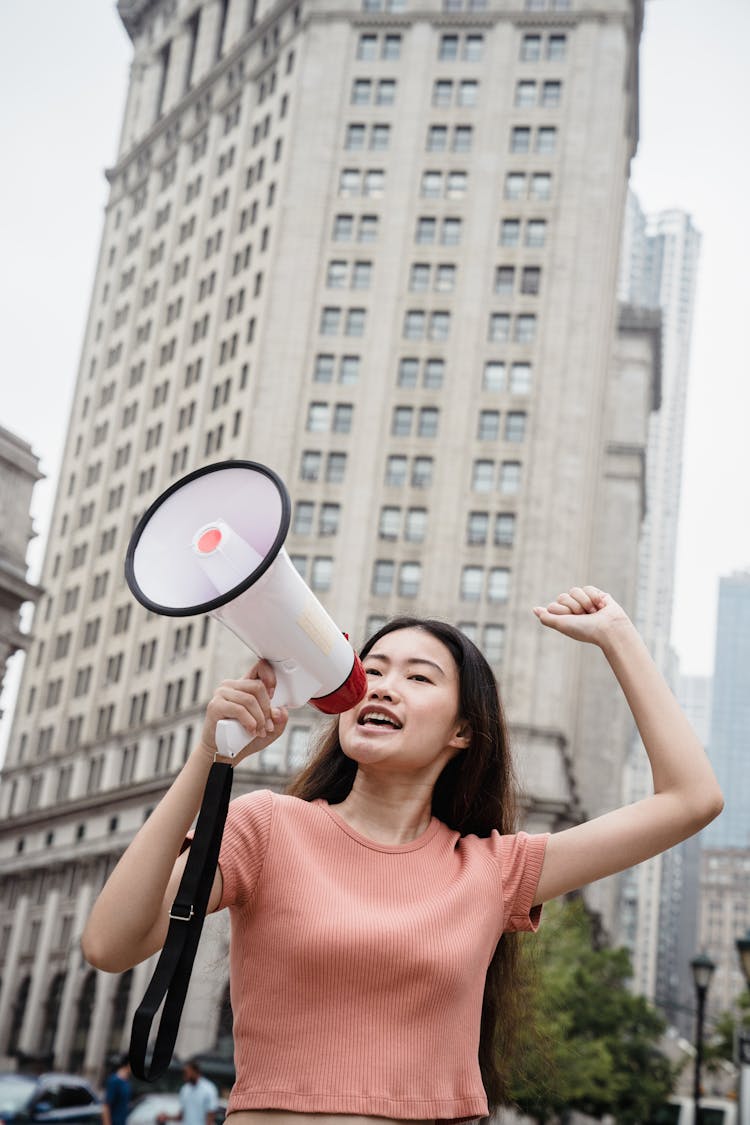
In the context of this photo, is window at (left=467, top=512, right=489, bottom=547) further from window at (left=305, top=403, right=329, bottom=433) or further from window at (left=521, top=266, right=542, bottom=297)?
window at (left=521, top=266, right=542, bottom=297)

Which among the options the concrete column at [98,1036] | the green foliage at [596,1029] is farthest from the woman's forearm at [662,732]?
the concrete column at [98,1036]

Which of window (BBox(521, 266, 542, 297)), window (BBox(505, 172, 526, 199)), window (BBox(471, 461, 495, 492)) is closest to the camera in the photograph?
window (BBox(471, 461, 495, 492))

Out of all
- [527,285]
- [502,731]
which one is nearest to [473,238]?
[527,285]

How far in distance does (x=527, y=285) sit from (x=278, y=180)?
47.6ft

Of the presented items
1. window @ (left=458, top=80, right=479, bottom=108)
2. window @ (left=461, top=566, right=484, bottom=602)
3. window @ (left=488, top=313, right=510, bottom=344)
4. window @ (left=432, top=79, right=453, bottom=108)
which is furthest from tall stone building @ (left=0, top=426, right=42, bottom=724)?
window @ (left=458, top=80, right=479, bottom=108)

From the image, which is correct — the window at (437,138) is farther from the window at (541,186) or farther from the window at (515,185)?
the window at (541,186)

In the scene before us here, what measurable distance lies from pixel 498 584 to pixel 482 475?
5.16 meters

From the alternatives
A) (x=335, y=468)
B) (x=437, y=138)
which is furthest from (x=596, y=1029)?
(x=437, y=138)

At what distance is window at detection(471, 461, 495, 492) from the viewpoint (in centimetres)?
6469

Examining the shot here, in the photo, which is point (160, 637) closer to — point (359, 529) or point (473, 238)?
point (359, 529)

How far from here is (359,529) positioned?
6438 cm

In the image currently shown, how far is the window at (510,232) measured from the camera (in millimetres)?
68438

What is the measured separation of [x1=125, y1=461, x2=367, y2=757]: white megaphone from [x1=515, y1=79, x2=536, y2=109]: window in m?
70.9

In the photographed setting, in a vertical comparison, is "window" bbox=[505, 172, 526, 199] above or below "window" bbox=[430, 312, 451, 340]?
above
